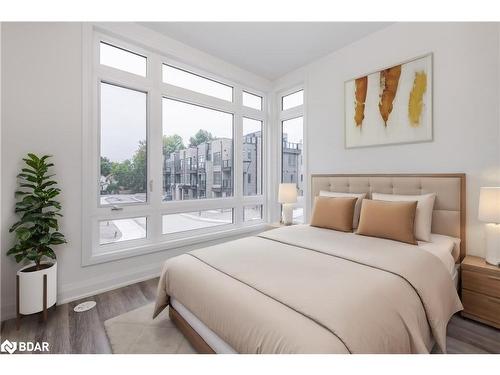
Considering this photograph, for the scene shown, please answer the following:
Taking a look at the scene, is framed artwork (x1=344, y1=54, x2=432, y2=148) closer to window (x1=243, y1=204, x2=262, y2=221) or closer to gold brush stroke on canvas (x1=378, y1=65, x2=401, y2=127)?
gold brush stroke on canvas (x1=378, y1=65, x2=401, y2=127)

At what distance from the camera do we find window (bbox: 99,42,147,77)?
266 cm

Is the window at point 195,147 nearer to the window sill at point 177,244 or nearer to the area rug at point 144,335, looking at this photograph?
the window sill at point 177,244

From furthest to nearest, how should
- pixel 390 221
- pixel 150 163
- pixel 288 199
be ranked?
1. pixel 288 199
2. pixel 150 163
3. pixel 390 221

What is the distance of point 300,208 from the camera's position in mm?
3986

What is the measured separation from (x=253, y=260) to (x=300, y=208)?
238 cm

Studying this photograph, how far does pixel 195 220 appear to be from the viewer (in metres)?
3.54

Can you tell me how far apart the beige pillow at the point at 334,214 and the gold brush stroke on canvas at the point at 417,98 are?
1105 mm

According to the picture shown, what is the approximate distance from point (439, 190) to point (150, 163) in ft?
10.5

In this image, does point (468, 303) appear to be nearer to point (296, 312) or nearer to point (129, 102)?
point (296, 312)

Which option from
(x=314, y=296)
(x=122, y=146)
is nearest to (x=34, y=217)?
(x=122, y=146)

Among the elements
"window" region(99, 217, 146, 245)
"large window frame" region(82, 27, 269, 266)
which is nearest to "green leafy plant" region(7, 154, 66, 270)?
"large window frame" region(82, 27, 269, 266)

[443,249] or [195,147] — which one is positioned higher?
[195,147]

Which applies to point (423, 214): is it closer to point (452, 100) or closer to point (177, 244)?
point (452, 100)
